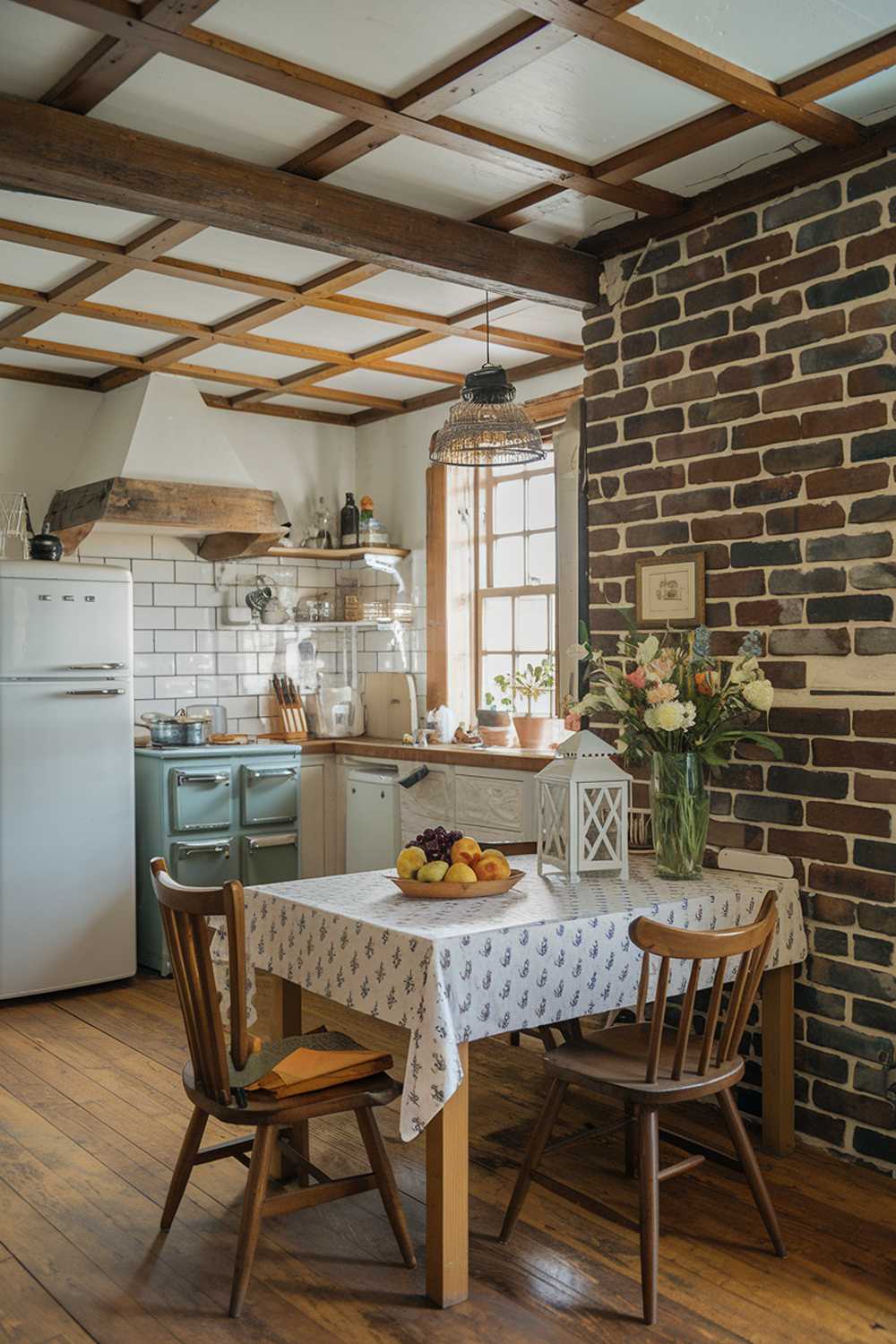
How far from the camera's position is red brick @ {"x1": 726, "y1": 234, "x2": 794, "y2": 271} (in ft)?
11.6

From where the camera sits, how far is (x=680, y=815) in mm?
3338

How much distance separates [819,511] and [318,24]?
182 cm

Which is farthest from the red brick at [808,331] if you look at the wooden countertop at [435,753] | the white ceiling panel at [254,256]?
the wooden countertop at [435,753]

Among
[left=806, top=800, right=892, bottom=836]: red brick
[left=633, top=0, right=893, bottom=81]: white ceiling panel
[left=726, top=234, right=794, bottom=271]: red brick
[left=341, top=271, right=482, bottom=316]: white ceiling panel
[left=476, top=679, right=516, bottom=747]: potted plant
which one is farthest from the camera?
[left=476, top=679, right=516, bottom=747]: potted plant

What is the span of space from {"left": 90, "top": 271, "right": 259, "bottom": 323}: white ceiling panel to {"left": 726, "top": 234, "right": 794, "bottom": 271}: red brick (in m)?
1.89

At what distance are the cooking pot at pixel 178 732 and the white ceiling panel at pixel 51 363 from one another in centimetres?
170

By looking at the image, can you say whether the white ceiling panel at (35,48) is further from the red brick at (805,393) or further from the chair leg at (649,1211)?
the chair leg at (649,1211)

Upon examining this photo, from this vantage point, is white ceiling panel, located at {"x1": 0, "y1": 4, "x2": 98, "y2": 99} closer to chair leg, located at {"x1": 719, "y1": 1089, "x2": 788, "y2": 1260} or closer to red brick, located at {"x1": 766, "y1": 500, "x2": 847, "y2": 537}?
red brick, located at {"x1": 766, "y1": 500, "x2": 847, "y2": 537}

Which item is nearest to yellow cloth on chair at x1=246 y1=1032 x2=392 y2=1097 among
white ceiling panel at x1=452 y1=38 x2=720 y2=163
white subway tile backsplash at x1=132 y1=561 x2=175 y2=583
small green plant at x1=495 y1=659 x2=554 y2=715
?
white ceiling panel at x1=452 y1=38 x2=720 y2=163

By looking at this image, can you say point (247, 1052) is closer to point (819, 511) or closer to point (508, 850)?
point (508, 850)

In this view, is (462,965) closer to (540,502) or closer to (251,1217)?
(251,1217)

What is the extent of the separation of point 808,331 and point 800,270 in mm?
179

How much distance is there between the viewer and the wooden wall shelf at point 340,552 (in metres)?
6.34

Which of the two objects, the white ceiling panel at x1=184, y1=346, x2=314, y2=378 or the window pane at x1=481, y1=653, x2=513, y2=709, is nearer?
the white ceiling panel at x1=184, y1=346, x2=314, y2=378
